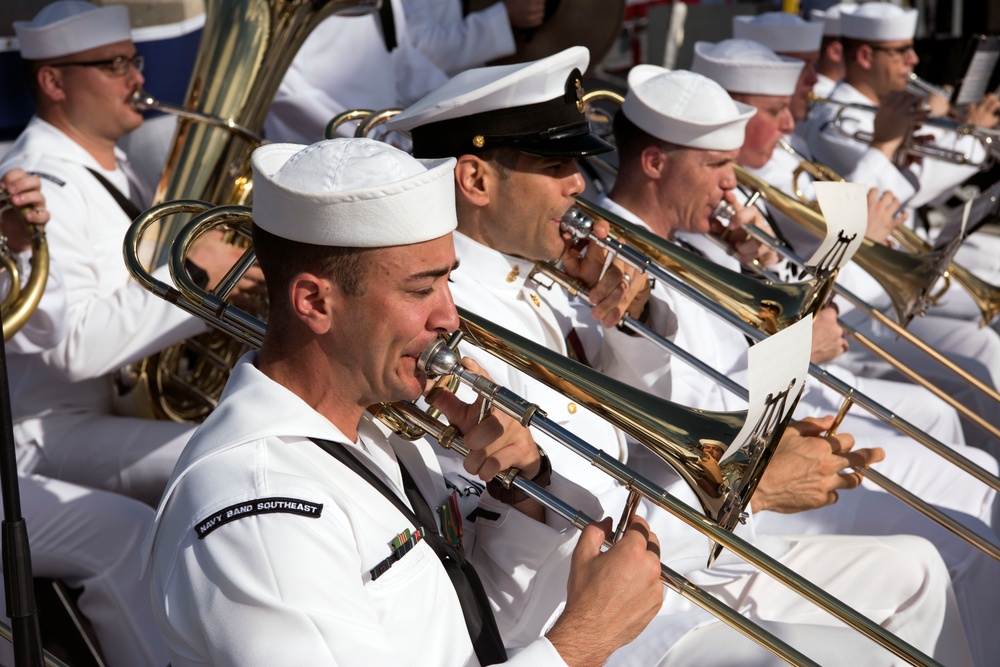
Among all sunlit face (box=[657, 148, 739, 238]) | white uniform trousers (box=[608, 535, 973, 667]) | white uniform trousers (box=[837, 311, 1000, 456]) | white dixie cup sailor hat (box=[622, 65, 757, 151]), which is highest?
white dixie cup sailor hat (box=[622, 65, 757, 151])

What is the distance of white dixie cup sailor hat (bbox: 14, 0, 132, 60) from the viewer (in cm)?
377

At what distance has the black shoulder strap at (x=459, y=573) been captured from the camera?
1.91 m

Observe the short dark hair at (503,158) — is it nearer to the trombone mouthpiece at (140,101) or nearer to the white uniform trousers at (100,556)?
the white uniform trousers at (100,556)

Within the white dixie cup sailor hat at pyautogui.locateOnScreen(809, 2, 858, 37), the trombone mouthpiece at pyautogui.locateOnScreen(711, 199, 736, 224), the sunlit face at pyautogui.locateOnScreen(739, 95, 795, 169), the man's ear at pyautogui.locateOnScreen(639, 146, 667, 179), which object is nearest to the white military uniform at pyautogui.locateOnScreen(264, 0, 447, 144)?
the sunlit face at pyautogui.locateOnScreen(739, 95, 795, 169)

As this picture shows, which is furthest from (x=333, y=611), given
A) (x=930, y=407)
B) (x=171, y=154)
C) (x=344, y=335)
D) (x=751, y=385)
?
(x=930, y=407)

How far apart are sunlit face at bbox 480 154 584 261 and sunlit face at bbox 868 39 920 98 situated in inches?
170

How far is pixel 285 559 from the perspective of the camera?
5.32ft

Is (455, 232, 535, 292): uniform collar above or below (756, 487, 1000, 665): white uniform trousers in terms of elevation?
above

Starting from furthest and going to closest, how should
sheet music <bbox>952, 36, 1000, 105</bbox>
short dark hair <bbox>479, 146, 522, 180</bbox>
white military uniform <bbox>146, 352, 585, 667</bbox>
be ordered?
sheet music <bbox>952, 36, 1000, 105</bbox> < short dark hair <bbox>479, 146, 522, 180</bbox> < white military uniform <bbox>146, 352, 585, 667</bbox>

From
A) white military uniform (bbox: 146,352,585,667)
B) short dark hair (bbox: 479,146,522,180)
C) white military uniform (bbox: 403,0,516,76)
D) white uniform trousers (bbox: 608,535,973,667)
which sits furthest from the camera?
white military uniform (bbox: 403,0,516,76)

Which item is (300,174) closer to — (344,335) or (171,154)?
(344,335)

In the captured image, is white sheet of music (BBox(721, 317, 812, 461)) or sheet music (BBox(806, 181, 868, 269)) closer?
white sheet of music (BBox(721, 317, 812, 461))

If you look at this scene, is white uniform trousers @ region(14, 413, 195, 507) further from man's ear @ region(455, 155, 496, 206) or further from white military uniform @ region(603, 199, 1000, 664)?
white military uniform @ region(603, 199, 1000, 664)

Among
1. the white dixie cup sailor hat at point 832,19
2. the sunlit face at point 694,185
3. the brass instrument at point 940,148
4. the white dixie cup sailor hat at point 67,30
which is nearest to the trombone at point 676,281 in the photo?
the sunlit face at point 694,185
